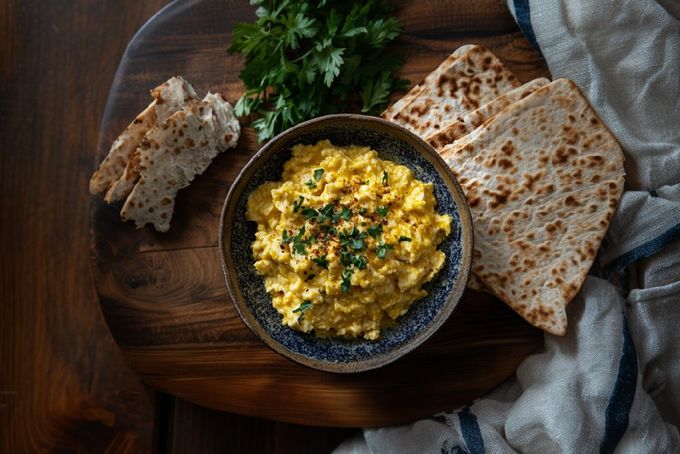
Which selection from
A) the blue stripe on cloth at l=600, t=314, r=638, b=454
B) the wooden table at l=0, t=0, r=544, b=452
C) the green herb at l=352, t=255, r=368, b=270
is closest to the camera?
the green herb at l=352, t=255, r=368, b=270

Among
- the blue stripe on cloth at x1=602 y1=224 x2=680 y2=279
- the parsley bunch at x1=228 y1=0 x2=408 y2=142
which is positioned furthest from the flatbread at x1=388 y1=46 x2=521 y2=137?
the blue stripe on cloth at x1=602 y1=224 x2=680 y2=279

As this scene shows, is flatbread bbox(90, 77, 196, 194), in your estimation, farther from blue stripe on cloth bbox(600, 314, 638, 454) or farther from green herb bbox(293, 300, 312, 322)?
blue stripe on cloth bbox(600, 314, 638, 454)

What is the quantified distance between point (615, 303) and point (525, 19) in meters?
1.20

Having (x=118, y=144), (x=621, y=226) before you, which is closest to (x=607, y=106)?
(x=621, y=226)

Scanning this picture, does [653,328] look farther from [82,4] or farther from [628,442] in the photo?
[82,4]

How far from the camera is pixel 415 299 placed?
8.27 ft

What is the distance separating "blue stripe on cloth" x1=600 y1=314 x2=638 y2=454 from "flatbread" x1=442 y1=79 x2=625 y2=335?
0.36 m

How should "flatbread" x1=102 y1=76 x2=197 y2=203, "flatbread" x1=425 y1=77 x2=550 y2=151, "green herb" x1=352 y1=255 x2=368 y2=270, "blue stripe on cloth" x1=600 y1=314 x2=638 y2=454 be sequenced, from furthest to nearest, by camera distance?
1. "flatbread" x1=102 y1=76 x2=197 y2=203
2. "flatbread" x1=425 y1=77 x2=550 y2=151
3. "blue stripe on cloth" x1=600 y1=314 x2=638 y2=454
4. "green herb" x1=352 y1=255 x2=368 y2=270

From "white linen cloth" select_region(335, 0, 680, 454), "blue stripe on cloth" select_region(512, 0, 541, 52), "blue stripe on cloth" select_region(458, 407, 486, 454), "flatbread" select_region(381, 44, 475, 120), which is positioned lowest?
"blue stripe on cloth" select_region(458, 407, 486, 454)

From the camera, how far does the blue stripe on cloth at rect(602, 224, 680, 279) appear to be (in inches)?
104

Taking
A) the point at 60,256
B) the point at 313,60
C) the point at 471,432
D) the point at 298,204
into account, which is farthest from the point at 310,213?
the point at 60,256

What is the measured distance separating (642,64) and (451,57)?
29.9 inches

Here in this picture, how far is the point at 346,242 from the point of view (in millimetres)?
2371

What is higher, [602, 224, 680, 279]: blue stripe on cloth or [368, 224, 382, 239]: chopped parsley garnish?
[368, 224, 382, 239]: chopped parsley garnish
